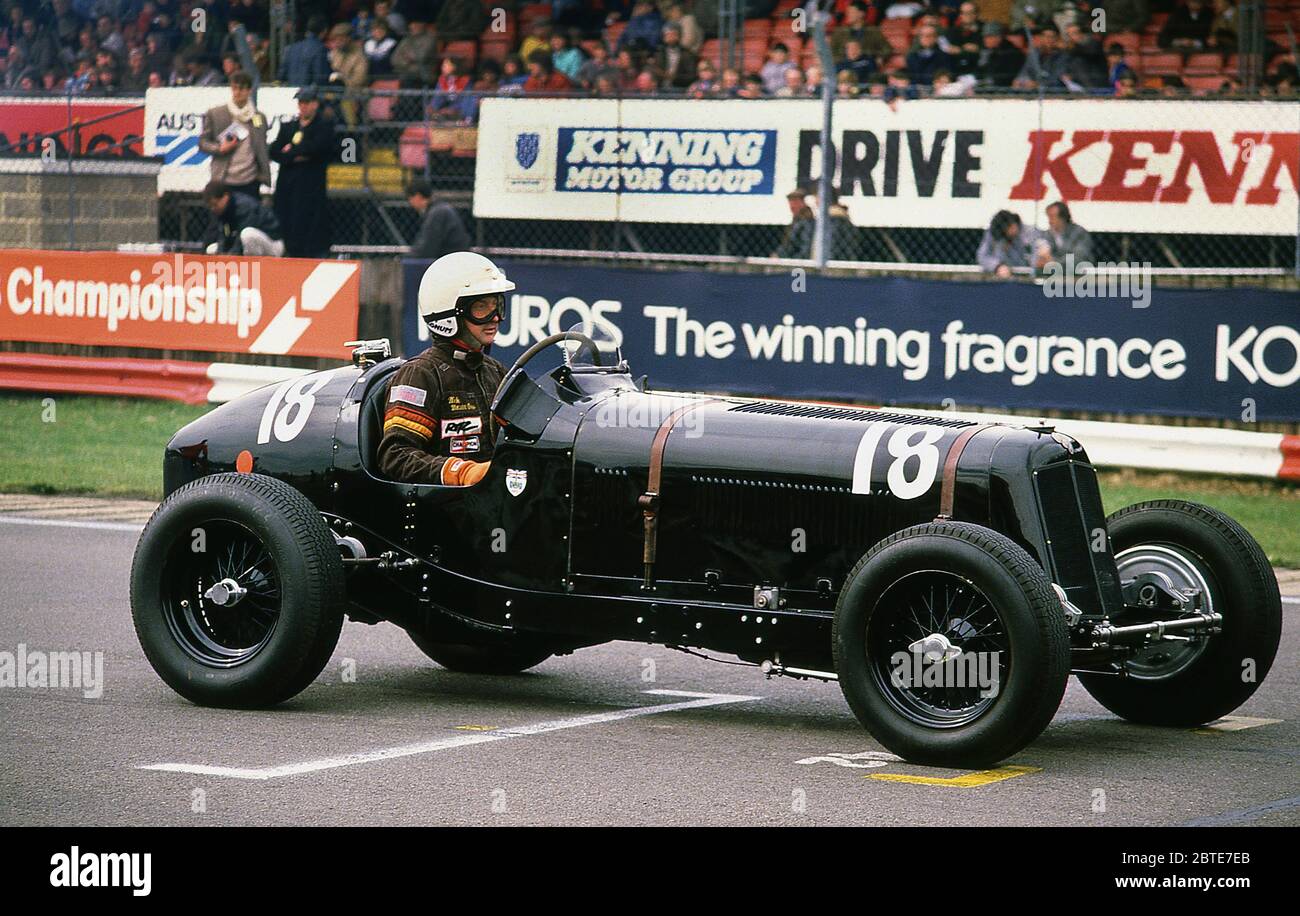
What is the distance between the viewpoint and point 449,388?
7.35 meters

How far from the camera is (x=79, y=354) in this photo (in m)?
16.5

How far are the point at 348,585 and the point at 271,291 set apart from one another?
8724 mm

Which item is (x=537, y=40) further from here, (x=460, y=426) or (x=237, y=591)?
(x=237, y=591)

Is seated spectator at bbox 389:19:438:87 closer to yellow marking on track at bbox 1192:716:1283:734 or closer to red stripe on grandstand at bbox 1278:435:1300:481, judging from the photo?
red stripe on grandstand at bbox 1278:435:1300:481

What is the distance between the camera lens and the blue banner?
41.7ft

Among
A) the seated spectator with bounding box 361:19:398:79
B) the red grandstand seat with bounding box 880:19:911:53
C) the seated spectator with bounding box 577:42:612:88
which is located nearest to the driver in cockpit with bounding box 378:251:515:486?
the red grandstand seat with bounding box 880:19:911:53

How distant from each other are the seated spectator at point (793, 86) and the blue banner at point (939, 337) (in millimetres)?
2531

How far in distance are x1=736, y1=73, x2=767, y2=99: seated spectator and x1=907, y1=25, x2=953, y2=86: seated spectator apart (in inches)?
51.2

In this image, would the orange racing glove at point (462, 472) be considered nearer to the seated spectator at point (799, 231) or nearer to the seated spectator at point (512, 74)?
the seated spectator at point (799, 231)

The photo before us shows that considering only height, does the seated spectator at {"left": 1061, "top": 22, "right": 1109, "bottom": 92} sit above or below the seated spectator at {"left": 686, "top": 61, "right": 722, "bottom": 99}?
above

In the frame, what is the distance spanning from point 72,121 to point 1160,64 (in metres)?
10.2

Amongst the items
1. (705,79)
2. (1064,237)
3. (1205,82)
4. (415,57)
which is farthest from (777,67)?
(1064,237)
